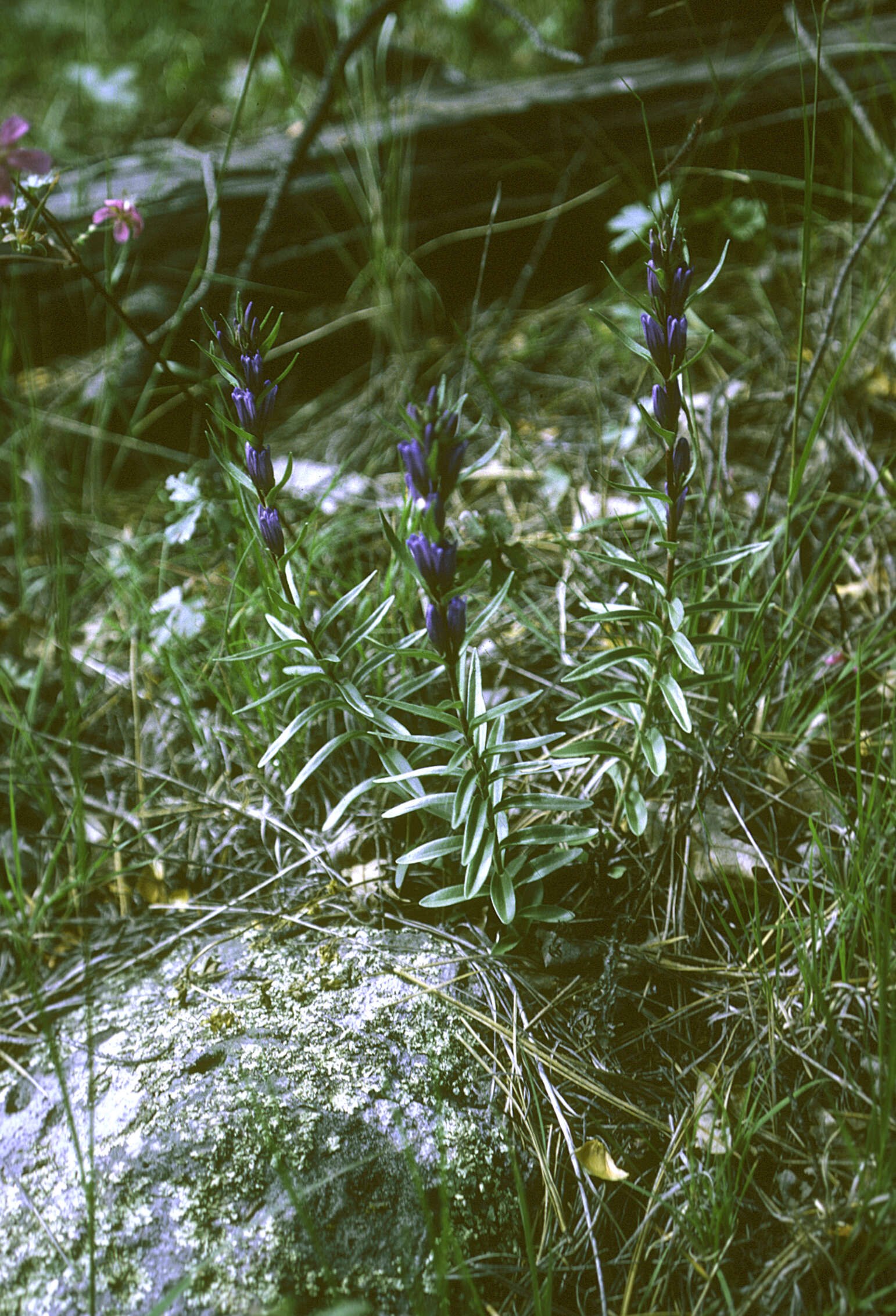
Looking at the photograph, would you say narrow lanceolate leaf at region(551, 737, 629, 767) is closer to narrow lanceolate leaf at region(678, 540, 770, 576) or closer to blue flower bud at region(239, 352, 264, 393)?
narrow lanceolate leaf at region(678, 540, 770, 576)

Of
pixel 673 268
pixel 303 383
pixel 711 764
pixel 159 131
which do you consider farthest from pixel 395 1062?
pixel 159 131

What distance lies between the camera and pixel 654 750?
1630mm

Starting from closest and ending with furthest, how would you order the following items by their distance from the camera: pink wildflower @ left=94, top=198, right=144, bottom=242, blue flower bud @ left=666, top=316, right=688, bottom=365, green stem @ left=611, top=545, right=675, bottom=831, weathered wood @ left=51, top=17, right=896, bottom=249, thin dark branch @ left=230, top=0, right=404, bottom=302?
1. blue flower bud @ left=666, top=316, right=688, bottom=365
2. green stem @ left=611, top=545, right=675, bottom=831
3. pink wildflower @ left=94, top=198, right=144, bottom=242
4. thin dark branch @ left=230, top=0, right=404, bottom=302
5. weathered wood @ left=51, top=17, right=896, bottom=249

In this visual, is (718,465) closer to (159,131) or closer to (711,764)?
(711,764)

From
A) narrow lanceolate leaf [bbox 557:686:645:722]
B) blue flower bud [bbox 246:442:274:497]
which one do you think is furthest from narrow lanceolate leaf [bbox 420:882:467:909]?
blue flower bud [bbox 246:442:274:497]

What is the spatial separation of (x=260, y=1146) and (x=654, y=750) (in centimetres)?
101

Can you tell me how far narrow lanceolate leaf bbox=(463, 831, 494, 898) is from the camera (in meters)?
1.53

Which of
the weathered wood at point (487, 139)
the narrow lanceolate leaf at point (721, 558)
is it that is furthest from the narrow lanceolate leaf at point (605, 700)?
the weathered wood at point (487, 139)

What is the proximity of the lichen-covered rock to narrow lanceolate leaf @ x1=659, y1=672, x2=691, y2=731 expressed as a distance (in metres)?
0.70

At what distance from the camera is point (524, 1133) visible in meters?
1.51

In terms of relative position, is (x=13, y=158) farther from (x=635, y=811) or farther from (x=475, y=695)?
(x=635, y=811)

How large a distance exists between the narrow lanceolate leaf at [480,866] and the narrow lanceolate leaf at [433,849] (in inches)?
1.7

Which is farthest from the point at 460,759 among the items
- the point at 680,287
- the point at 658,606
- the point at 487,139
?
the point at 487,139

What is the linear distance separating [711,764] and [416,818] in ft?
2.22
